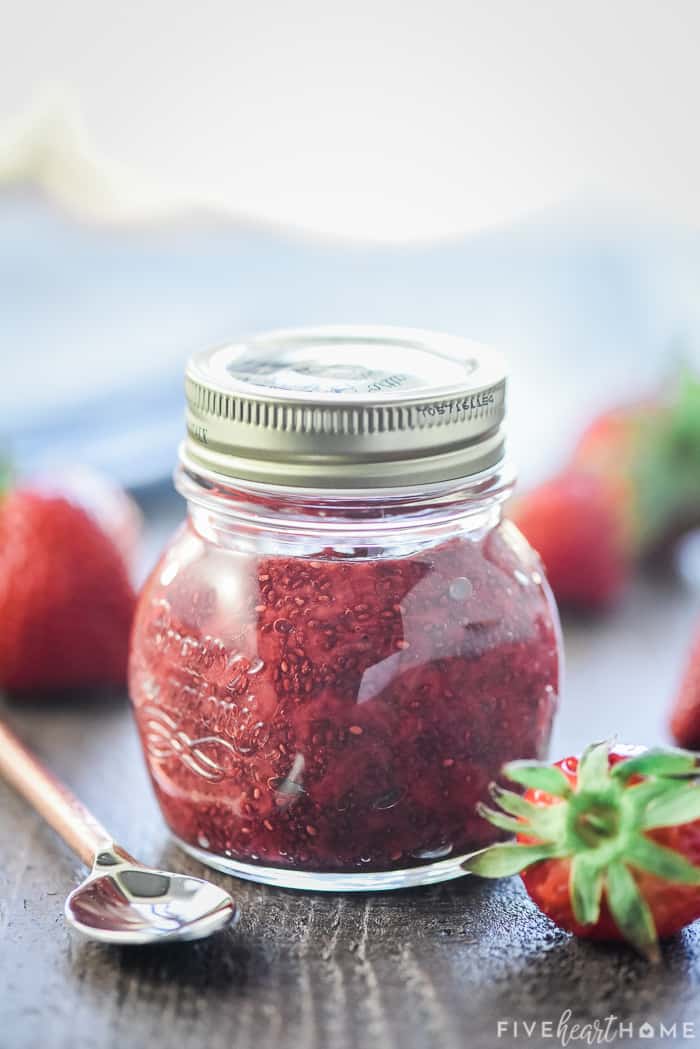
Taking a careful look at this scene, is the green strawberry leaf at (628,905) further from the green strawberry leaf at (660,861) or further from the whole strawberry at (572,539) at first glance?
the whole strawberry at (572,539)

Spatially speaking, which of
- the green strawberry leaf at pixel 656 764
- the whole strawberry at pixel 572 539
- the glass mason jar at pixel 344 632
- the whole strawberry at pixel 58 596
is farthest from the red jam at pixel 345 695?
the whole strawberry at pixel 572 539

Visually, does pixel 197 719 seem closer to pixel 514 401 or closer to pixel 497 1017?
pixel 497 1017

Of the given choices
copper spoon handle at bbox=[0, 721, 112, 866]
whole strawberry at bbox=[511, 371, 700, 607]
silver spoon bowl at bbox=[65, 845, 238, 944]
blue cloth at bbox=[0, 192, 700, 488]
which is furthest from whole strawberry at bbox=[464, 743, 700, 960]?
blue cloth at bbox=[0, 192, 700, 488]

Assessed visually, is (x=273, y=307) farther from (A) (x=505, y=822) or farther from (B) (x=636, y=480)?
(A) (x=505, y=822)

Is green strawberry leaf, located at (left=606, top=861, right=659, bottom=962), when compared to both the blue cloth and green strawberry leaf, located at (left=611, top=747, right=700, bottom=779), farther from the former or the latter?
the blue cloth

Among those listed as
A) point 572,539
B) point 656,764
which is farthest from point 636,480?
point 656,764

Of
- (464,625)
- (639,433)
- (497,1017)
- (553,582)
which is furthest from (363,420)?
(639,433)
